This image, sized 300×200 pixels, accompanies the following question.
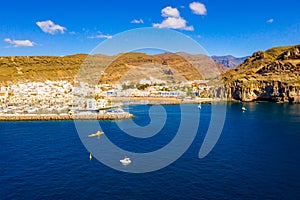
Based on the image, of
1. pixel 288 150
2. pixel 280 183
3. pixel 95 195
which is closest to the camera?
pixel 95 195

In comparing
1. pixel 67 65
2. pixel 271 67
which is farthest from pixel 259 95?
pixel 67 65

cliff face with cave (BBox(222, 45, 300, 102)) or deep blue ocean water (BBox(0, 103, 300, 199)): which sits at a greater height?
cliff face with cave (BBox(222, 45, 300, 102))

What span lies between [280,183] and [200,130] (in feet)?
69.2

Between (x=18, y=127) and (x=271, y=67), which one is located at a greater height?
(x=271, y=67)

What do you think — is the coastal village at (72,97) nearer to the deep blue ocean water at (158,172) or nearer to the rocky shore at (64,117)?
the rocky shore at (64,117)

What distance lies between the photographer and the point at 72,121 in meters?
51.9

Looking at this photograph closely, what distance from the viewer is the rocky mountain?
121m

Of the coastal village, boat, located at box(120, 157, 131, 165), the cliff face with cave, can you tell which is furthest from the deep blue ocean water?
the cliff face with cave

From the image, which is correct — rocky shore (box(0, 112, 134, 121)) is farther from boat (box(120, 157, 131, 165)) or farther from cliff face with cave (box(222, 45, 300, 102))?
cliff face with cave (box(222, 45, 300, 102))

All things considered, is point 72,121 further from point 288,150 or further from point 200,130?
point 288,150

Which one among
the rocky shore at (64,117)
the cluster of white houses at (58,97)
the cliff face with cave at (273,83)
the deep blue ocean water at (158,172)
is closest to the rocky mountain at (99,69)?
the cluster of white houses at (58,97)

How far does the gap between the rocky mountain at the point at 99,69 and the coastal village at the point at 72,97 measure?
7.40m

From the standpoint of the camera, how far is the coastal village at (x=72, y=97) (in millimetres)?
63013

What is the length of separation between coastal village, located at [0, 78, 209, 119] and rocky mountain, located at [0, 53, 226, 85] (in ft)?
24.3
